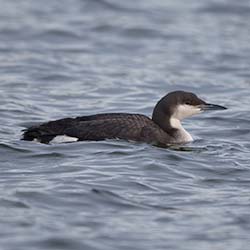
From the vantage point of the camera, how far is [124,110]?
16.1 m

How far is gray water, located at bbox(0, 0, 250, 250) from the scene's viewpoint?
9.85 meters

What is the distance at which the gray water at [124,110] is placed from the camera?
9.85 m

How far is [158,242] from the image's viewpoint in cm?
948

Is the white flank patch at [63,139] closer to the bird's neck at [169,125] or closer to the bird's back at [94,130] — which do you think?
the bird's back at [94,130]

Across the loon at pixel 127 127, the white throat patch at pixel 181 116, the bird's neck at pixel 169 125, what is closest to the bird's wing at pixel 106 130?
the loon at pixel 127 127

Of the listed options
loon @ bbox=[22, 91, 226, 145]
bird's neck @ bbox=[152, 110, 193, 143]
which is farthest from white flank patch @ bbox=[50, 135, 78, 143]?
bird's neck @ bbox=[152, 110, 193, 143]

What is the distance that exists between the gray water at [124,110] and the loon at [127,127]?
14 cm

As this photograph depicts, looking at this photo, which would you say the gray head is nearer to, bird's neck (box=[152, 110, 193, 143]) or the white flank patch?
bird's neck (box=[152, 110, 193, 143])

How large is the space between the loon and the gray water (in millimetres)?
141

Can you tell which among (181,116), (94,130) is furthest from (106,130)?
(181,116)

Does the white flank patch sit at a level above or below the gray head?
below

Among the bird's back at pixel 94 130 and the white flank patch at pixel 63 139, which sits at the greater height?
the bird's back at pixel 94 130

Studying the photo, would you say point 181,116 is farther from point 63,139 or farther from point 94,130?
point 63,139

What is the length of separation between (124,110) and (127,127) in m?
2.95
